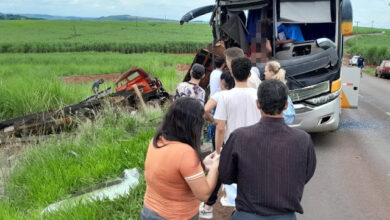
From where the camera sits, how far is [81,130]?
28.0 ft

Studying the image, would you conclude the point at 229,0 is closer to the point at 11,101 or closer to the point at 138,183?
the point at 138,183

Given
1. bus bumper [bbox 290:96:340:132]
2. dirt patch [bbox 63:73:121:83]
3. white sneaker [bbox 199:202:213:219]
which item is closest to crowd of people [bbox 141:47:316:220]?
white sneaker [bbox 199:202:213:219]


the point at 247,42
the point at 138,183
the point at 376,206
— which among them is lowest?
the point at 376,206

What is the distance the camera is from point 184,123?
2.59 metres

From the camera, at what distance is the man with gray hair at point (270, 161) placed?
2.48 metres

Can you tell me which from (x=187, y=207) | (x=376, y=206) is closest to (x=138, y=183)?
(x=187, y=207)

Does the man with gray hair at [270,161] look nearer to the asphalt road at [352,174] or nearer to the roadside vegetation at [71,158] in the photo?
the roadside vegetation at [71,158]

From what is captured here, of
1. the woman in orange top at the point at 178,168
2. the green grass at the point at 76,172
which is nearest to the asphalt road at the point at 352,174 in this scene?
the green grass at the point at 76,172

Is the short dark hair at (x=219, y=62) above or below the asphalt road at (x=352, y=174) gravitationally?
above

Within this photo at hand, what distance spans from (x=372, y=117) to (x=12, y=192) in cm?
906

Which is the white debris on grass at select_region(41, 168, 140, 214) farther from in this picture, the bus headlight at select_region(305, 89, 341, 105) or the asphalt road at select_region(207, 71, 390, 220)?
the bus headlight at select_region(305, 89, 341, 105)

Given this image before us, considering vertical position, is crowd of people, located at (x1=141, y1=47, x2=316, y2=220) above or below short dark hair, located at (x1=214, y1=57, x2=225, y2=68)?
below

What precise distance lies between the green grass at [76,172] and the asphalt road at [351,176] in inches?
50.7

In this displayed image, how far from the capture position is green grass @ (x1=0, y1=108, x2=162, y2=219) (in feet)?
14.6
